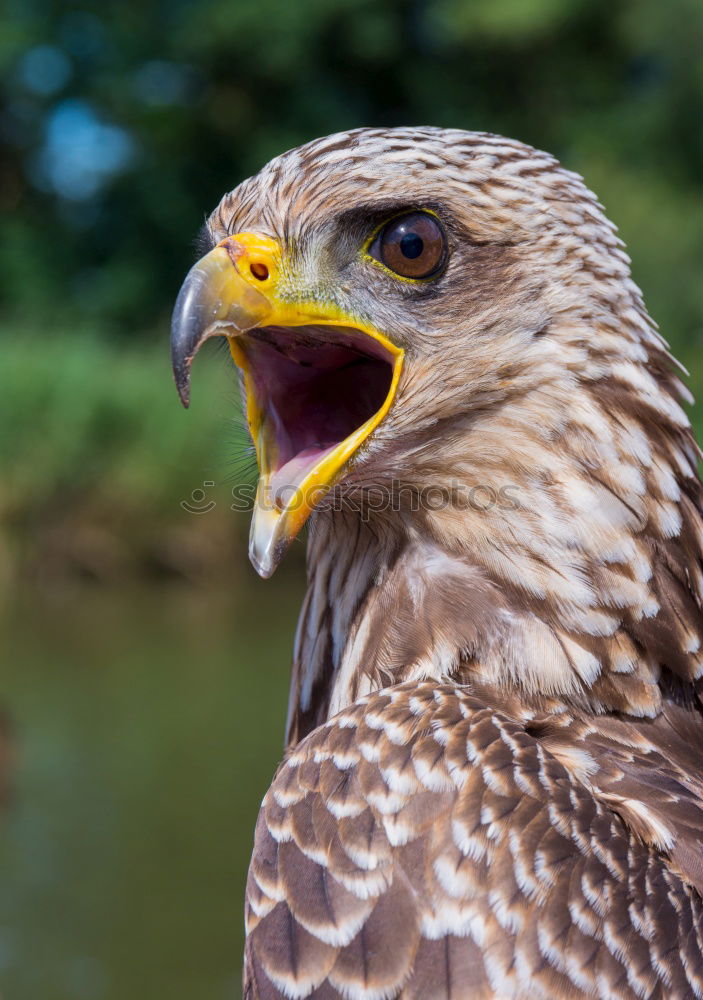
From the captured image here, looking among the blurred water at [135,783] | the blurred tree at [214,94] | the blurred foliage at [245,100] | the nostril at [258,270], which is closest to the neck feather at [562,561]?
the nostril at [258,270]

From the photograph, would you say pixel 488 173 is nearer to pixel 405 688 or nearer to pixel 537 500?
pixel 537 500

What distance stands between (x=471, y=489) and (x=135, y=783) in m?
6.68

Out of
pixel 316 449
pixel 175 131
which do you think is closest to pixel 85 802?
pixel 316 449

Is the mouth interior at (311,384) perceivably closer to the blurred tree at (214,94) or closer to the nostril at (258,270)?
the nostril at (258,270)

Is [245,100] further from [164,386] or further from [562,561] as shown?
[562,561]

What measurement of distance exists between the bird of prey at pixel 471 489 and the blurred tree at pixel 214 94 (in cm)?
1653

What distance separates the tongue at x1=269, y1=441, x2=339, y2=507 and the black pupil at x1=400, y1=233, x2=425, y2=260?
1.07ft

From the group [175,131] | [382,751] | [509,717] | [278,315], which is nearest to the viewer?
[382,751]

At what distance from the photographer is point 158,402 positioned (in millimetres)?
12359

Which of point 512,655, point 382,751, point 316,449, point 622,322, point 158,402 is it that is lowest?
point 158,402

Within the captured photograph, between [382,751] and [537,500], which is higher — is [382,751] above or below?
below

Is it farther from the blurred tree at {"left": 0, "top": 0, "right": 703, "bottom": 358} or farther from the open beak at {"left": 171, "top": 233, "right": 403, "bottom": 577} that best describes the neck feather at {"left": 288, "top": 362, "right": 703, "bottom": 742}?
the blurred tree at {"left": 0, "top": 0, "right": 703, "bottom": 358}

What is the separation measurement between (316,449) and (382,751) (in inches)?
23.3

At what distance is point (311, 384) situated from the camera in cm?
215
